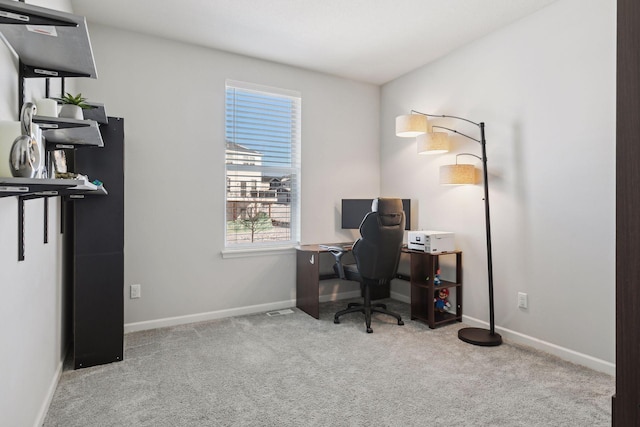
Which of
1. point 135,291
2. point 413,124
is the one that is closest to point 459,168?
point 413,124

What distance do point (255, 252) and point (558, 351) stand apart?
271cm

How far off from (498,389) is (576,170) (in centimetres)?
161

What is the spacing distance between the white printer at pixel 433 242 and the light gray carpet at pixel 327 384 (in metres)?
0.74

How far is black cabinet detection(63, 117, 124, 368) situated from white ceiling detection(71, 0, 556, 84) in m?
1.04

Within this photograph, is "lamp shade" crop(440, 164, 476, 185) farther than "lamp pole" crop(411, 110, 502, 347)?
Yes

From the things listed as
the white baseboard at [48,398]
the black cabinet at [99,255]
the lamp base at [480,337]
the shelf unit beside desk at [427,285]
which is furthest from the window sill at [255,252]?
the lamp base at [480,337]

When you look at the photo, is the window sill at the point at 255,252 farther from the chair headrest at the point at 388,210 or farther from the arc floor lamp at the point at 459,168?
the arc floor lamp at the point at 459,168


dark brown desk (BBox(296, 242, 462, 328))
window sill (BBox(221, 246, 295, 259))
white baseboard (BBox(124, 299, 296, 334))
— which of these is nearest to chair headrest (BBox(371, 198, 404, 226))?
dark brown desk (BBox(296, 242, 462, 328))

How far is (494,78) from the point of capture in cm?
325

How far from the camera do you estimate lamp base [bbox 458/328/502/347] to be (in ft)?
9.70

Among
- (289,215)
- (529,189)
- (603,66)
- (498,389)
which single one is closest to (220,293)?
(289,215)

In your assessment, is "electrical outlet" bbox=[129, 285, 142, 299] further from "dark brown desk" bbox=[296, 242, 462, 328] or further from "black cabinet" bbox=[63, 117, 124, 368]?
"dark brown desk" bbox=[296, 242, 462, 328]

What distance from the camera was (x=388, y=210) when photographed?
3.25 m

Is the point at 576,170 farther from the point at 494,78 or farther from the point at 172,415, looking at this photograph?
the point at 172,415
